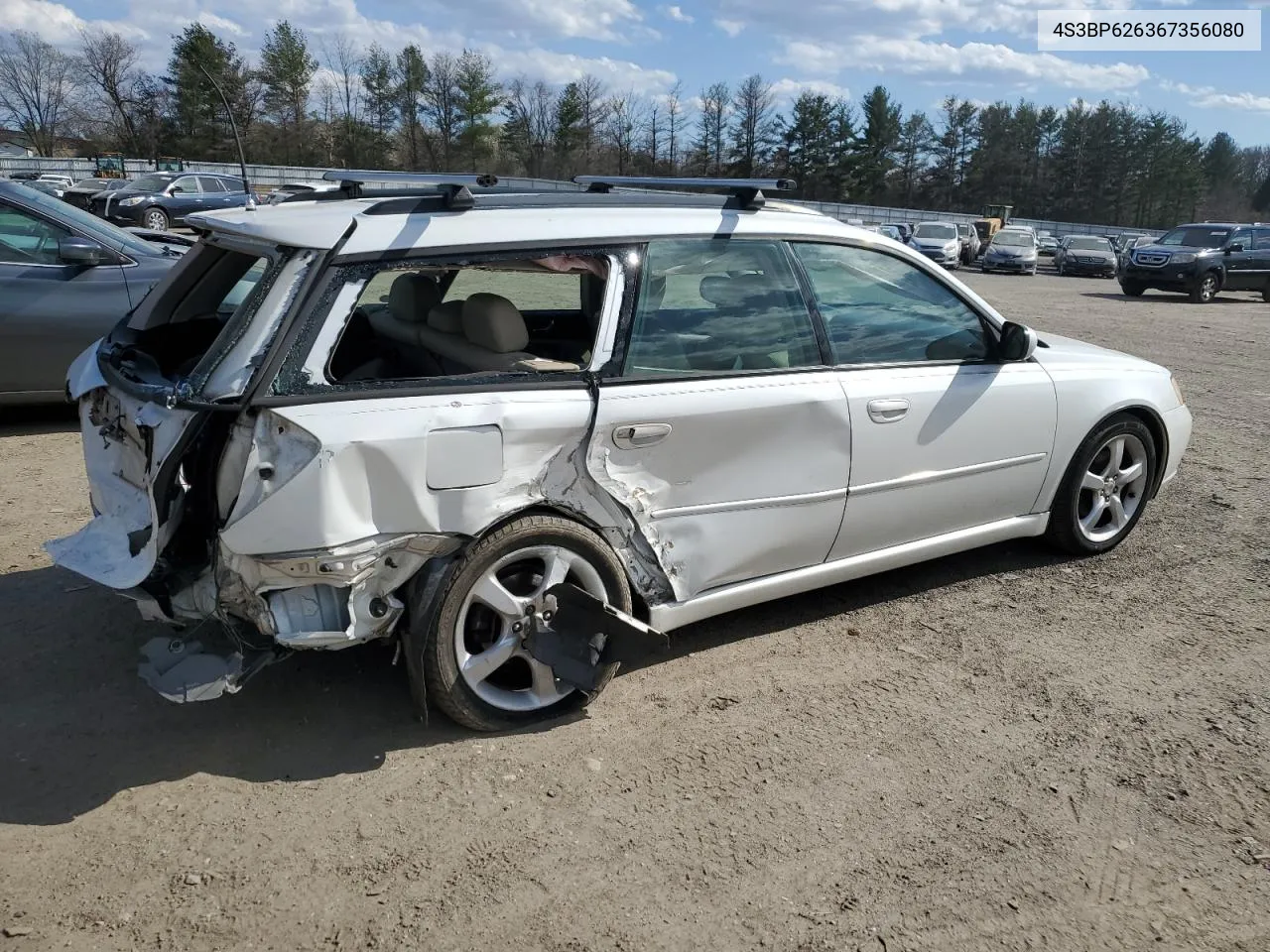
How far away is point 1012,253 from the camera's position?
102ft

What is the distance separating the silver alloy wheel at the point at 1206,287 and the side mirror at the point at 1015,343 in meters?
21.0

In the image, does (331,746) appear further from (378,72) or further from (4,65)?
(4,65)

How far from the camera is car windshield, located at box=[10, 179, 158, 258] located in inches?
261

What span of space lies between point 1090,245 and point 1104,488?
31.6m

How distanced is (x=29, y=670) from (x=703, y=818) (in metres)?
2.57

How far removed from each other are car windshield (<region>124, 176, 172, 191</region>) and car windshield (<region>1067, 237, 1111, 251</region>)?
29.6 metres

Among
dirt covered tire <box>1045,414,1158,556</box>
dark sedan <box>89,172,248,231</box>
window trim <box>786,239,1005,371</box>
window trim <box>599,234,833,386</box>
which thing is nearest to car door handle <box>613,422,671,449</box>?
window trim <box>599,234,833,386</box>

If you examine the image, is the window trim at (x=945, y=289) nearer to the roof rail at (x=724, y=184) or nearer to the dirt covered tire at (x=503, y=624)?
the roof rail at (x=724, y=184)

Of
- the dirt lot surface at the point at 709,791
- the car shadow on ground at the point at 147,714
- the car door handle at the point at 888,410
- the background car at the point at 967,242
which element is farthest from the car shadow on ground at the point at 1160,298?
the car shadow on ground at the point at 147,714

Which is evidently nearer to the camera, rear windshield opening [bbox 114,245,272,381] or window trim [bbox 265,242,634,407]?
window trim [bbox 265,242,634,407]

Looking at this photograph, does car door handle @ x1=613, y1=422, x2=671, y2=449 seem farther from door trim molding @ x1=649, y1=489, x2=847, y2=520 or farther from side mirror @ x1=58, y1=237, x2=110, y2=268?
side mirror @ x1=58, y1=237, x2=110, y2=268

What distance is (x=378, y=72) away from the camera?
242 ft

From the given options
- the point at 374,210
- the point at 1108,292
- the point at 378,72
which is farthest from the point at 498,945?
the point at 378,72

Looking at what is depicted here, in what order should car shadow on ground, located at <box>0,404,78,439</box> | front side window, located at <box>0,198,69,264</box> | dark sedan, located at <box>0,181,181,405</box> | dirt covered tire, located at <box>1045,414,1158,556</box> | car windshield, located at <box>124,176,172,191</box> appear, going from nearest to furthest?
dirt covered tire, located at <box>1045,414,1158,556</box>
dark sedan, located at <box>0,181,181,405</box>
front side window, located at <box>0,198,69,264</box>
car shadow on ground, located at <box>0,404,78,439</box>
car windshield, located at <box>124,176,172,191</box>
